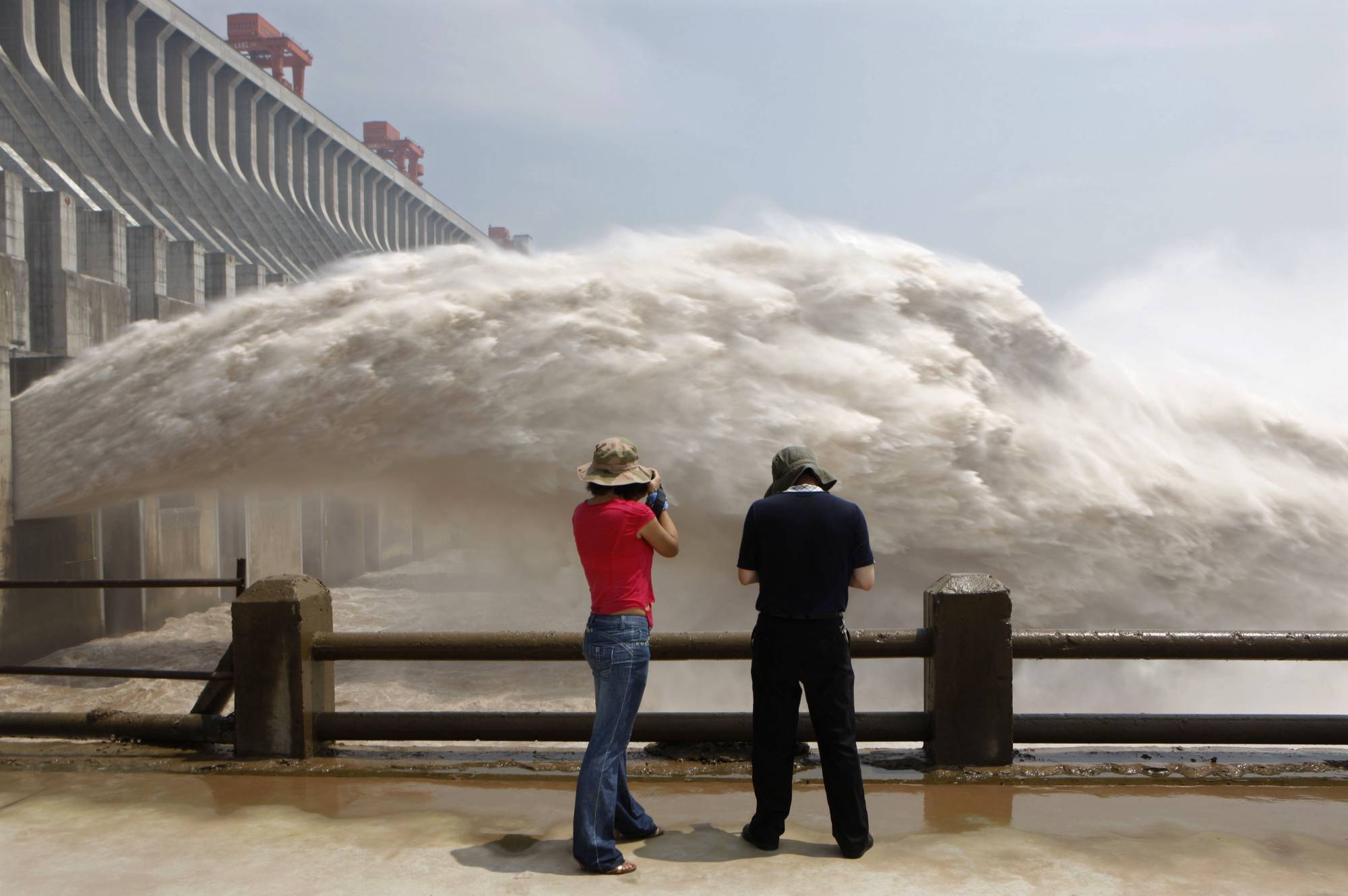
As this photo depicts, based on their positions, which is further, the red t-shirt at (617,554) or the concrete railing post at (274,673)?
the concrete railing post at (274,673)

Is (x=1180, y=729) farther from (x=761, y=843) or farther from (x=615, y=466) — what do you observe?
(x=615, y=466)

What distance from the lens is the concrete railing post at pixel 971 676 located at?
18.6 feet

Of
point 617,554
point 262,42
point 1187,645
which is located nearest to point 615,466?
point 617,554

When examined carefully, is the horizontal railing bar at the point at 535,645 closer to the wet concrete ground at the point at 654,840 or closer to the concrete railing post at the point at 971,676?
the concrete railing post at the point at 971,676

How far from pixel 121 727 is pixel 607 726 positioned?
384 cm

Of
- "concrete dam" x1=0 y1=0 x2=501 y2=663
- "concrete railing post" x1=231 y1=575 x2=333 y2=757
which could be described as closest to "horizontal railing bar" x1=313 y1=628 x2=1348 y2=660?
"concrete railing post" x1=231 y1=575 x2=333 y2=757

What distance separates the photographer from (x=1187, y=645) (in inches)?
224

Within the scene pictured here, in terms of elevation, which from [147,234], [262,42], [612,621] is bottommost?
[612,621]

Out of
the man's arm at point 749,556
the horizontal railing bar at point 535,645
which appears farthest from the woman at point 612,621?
the horizontal railing bar at point 535,645

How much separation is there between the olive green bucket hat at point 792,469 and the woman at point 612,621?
556 mm

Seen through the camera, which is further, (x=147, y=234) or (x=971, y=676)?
(x=147, y=234)

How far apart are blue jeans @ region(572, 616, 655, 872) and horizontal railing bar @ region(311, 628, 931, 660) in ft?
3.85

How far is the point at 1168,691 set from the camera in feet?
39.7

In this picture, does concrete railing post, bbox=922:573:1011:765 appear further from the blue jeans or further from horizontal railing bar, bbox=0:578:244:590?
horizontal railing bar, bbox=0:578:244:590
